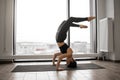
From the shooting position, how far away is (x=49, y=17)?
5.36m

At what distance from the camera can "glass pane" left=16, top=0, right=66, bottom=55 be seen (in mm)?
5219

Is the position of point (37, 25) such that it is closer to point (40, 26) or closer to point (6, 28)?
point (40, 26)

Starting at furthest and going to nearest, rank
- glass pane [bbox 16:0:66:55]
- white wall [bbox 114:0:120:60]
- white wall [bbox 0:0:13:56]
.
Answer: glass pane [bbox 16:0:66:55] < white wall [bbox 0:0:13:56] < white wall [bbox 114:0:120:60]

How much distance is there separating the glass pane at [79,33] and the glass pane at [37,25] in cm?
31

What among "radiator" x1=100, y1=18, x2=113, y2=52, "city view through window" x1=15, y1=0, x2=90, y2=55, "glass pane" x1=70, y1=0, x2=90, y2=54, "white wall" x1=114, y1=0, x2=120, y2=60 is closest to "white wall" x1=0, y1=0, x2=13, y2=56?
"city view through window" x1=15, y1=0, x2=90, y2=55

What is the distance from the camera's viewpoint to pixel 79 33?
215 inches

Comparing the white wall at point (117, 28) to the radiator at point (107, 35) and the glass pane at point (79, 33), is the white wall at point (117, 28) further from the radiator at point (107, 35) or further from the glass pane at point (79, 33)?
the glass pane at point (79, 33)

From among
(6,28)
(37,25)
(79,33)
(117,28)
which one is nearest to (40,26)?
(37,25)

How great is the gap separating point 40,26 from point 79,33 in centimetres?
112

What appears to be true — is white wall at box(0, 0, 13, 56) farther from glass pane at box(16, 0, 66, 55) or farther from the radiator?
the radiator

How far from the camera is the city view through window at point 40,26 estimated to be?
5.22 meters

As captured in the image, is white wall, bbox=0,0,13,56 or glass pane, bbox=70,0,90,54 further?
glass pane, bbox=70,0,90,54

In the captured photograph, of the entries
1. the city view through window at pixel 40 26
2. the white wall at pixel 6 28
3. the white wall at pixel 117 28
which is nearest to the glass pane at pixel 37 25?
the city view through window at pixel 40 26

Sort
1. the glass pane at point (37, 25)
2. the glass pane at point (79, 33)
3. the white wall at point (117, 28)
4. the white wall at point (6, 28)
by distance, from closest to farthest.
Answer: the white wall at point (117, 28), the white wall at point (6, 28), the glass pane at point (37, 25), the glass pane at point (79, 33)
